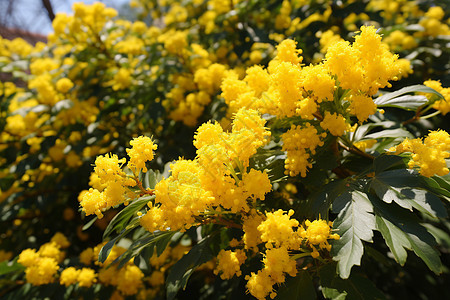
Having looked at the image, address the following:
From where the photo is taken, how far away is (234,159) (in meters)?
1.52

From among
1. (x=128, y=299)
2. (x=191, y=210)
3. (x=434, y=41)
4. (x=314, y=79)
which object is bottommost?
(x=128, y=299)

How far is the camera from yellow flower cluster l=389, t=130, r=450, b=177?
4.43 feet

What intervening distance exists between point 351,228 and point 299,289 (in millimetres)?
403

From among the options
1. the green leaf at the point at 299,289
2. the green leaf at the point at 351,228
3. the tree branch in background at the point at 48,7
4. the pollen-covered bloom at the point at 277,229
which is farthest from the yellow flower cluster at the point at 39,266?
the tree branch in background at the point at 48,7

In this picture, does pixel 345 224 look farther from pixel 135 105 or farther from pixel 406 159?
pixel 135 105

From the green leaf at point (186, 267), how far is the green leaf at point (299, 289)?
42cm

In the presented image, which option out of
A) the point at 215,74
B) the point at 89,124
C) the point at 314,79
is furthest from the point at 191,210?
the point at 89,124

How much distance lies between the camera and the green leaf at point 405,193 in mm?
1340

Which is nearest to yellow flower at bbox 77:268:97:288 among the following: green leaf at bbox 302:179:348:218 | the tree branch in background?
green leaf at bbox 302:179:348:218

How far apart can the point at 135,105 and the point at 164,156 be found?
815 mm

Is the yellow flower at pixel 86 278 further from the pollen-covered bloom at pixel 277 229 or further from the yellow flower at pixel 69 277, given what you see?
the pollen-covered bloom at pixel 277 229

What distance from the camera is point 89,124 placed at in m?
3.77

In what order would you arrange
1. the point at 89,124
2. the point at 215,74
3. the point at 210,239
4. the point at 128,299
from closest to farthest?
the point at 210,239 → the point at 128,299 → the point at 215,74 → the point at 89,124

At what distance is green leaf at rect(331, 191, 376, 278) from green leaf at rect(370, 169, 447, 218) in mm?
91
